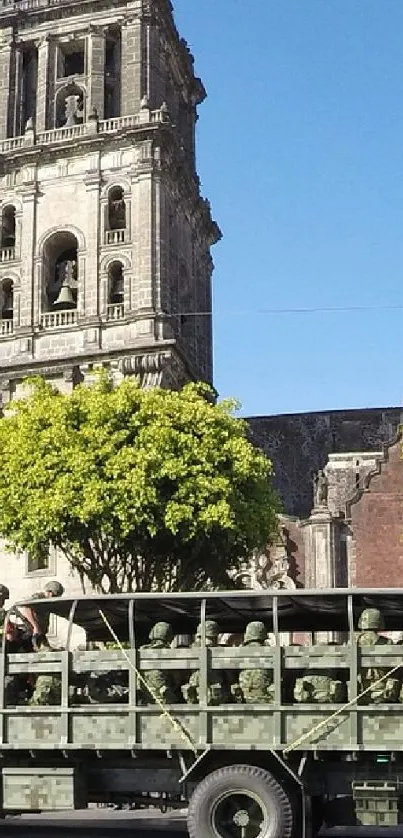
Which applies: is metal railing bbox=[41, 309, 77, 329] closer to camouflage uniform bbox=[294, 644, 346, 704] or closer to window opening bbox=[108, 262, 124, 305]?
window opening bbox=[108, 262, 124, 305]

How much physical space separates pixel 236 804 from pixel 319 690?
1.55 meters

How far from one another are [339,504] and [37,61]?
75.0 feet

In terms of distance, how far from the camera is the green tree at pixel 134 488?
94.4ft

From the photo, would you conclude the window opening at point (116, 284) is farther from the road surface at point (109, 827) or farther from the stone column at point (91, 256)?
the road surface at point (109, 827)

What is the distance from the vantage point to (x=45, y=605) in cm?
1314

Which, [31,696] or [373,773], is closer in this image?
[373,773]

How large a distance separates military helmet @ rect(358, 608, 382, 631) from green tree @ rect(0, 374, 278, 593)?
16.0m

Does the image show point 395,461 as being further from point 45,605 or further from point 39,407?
point 45,605

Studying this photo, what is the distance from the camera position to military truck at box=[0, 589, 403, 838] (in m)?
12.0

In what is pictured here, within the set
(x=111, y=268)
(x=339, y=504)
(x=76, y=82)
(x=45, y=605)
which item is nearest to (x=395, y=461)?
(x=339, y=504)

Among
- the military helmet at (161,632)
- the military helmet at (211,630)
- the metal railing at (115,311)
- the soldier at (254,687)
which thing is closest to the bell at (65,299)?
the metal railing at (115,311)

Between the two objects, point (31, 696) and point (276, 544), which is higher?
point (276, 544)

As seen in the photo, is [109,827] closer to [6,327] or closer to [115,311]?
[115,311]

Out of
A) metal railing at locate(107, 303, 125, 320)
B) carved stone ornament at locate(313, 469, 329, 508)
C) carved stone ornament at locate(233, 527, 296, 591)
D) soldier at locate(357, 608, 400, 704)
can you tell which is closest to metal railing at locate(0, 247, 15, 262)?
metal railing at locate(107, 303, 125, 320)
